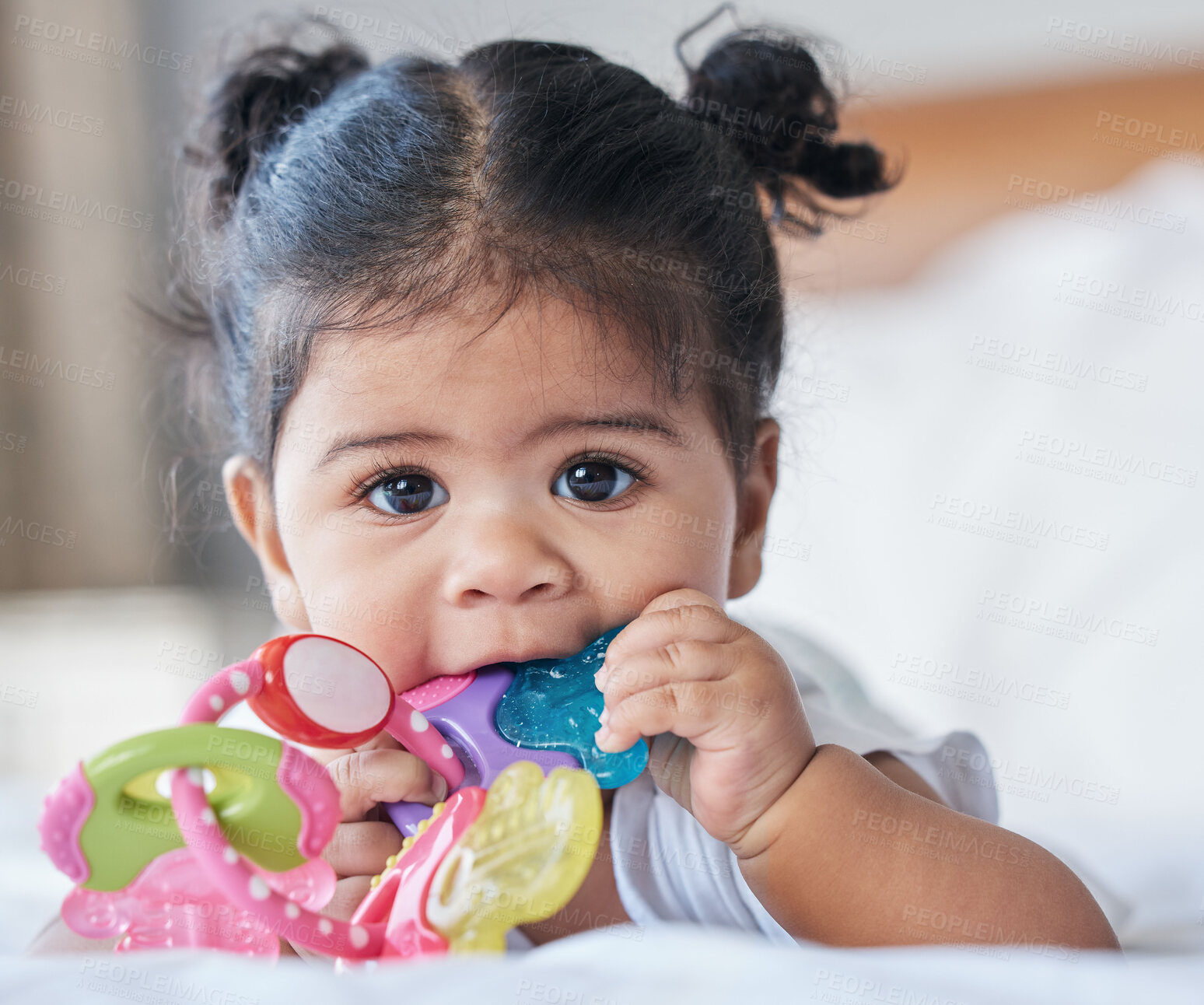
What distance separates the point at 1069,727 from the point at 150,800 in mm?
1286

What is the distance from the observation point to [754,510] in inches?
43.0

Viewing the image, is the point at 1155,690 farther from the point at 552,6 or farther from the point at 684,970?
the point at 552,6

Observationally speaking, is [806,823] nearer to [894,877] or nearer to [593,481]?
[894,877]

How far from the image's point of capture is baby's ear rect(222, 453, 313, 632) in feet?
3.53

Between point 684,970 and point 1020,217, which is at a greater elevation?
point 1020,217

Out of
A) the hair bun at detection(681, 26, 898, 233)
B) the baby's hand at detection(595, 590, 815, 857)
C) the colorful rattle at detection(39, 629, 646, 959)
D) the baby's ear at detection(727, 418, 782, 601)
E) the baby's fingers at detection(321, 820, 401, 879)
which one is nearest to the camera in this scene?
the colorful rattle at detection(39, 629, 646, 959)

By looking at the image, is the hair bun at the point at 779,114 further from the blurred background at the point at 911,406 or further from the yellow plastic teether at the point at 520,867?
the yellow plastic teether at the point at 520,867

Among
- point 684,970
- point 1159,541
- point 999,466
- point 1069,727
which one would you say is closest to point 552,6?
point 999,466

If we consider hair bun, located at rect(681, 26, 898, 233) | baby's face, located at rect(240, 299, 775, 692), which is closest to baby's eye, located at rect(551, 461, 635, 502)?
baby's face, located at rect(240, 299, 775, 692)

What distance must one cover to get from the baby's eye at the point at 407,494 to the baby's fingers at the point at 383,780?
20cm

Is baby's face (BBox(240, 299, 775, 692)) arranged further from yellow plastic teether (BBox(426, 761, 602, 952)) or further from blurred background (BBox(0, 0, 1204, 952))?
blurred background (BBox(0, 0, 1204, 952))

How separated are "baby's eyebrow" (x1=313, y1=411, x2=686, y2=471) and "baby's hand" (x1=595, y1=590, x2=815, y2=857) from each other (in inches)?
6.4

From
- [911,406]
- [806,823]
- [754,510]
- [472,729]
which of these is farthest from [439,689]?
[911,406]

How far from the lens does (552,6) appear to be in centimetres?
228
